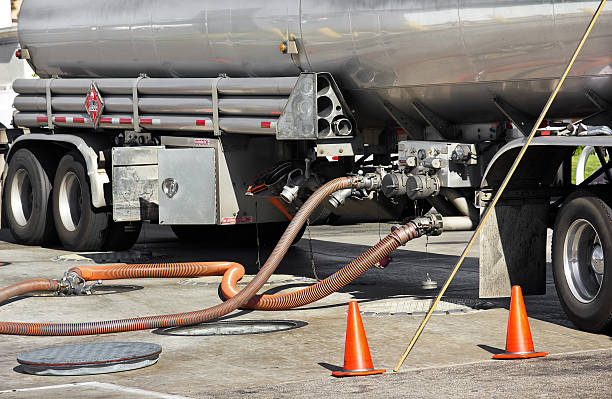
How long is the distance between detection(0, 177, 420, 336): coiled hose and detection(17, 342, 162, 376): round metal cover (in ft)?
2.64

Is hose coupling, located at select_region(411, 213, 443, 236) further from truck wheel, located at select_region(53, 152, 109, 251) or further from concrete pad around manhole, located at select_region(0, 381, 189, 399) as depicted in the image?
truck wheel, located at select_region(53, 152, 109, 251)

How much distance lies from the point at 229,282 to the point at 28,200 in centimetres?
645

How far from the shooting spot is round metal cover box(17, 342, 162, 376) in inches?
309

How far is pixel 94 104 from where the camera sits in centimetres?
1444

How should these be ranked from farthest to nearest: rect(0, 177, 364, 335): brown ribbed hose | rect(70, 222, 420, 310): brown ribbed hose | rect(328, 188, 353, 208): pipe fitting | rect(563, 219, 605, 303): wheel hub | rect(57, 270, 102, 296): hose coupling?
1. rect(57, 270, 102, 296): hose coupling
2. rect(328, 188, 353, 208): pipe fitting
3. rect(70, 222, 420, 310): brown ribbed hose
4. rect(0, 177, 364, 335): brown ribbed hose
5. rect(563, 219, 605, 303): wheel hub

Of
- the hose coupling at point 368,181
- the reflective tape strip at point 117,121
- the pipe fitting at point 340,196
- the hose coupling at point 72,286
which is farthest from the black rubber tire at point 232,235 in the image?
the hose coupling at point 72,286

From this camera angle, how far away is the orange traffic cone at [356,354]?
7.61 m

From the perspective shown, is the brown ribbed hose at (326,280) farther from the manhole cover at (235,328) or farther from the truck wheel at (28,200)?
the truck wheel at (28,200)

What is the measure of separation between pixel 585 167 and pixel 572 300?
87.9 inches

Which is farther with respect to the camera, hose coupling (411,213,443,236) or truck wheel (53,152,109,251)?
truck wheel (53,152,109,251)

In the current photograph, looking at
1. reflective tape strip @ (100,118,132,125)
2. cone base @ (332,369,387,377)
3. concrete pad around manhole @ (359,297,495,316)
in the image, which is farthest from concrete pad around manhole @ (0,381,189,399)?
reflective tape strip @ (100,118,132,125)

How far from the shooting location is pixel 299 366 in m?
7.98

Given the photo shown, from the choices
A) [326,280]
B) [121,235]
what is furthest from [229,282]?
[121,235]

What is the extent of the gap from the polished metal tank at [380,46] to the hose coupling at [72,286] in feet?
9.21
